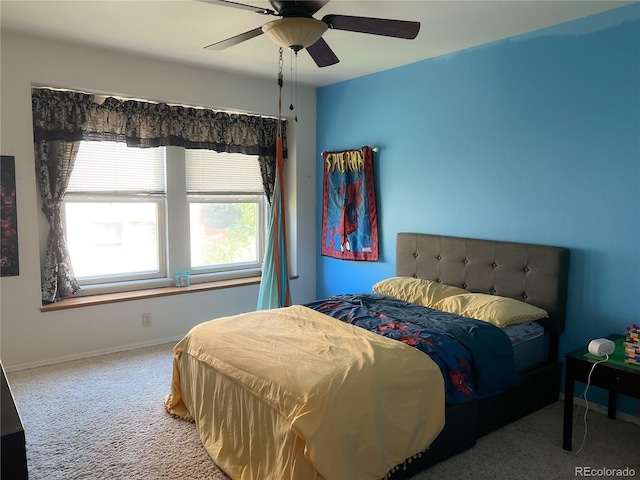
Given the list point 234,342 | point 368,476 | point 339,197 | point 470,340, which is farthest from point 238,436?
point 339,197

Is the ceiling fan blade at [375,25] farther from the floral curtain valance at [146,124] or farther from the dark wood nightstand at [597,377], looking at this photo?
the floral curtain valance at [146,124]

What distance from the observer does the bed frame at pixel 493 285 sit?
2396mm

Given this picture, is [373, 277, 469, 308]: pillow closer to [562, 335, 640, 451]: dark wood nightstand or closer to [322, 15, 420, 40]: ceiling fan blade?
[562, 335, 640, 451]: dark wood nightstand

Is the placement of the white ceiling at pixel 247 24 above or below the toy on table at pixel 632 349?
above

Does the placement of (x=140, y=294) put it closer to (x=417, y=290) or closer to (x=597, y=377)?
(x=417, y=290)

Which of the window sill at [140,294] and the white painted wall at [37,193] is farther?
the window sill at [140,294]

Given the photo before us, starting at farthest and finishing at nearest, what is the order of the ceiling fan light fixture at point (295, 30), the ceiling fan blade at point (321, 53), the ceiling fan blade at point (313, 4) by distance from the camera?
the ceiling fan blade at point (321, 53), the ceiling fan light fixture at point (295, 30), the ceiling fan blade at point (313, 4)

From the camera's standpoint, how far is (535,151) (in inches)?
125

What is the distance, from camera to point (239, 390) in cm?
225

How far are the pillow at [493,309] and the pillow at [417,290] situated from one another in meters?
0.15

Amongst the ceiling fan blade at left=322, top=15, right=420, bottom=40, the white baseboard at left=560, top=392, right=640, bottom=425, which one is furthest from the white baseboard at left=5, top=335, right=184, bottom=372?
the white baseboard at left=560, top=392, right=640, bottom=425

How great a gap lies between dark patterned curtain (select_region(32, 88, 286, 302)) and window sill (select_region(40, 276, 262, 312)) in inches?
4.5

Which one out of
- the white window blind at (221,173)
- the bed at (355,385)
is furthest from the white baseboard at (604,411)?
the white window blind at (221,173)

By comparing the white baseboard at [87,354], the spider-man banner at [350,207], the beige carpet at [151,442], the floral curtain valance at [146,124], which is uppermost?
the floral curtain valance at [146,124]
